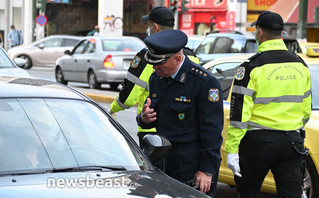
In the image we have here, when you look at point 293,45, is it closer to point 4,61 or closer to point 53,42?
point 4,61

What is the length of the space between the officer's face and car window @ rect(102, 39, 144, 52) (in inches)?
609

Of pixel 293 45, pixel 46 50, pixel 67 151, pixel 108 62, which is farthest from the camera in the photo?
pixel 46 50

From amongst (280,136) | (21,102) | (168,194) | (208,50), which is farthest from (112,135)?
(208,50)

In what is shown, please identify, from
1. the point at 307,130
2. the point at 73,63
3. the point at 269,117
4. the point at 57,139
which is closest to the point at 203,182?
the point at 269,117

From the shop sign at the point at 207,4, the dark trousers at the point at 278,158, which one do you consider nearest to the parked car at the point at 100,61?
the dark trousers at the point at 278,158

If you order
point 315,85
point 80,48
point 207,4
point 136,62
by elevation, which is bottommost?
point 80,48

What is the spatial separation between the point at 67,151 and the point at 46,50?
27418mm

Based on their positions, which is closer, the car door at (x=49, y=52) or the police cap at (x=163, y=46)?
the police cap at (x=163, y=46)

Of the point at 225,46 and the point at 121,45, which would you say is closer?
the point at 225,46

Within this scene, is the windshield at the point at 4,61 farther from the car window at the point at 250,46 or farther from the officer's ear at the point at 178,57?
the officer's ear at the point at 178,57

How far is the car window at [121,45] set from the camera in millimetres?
20531

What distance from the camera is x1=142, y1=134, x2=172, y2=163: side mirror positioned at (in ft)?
15.4

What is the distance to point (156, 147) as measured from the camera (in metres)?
4.69

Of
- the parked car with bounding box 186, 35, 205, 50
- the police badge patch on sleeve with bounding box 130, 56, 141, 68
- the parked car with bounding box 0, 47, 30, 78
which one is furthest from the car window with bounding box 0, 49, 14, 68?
the parked car with bounding box 186, 35, 205, 50
